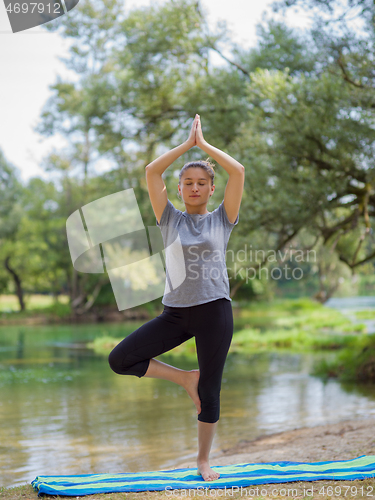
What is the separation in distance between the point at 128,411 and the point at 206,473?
4.48 meters

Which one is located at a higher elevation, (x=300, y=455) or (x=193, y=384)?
(x=193, y=384)

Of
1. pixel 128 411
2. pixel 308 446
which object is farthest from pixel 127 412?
pixel 308 446

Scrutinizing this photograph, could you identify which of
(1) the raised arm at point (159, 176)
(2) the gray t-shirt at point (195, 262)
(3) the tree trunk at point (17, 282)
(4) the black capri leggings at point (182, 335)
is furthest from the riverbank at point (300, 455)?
(3) the tree trunk at point (17, 282)

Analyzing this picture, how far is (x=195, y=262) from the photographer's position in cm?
270

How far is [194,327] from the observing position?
2.72 meters

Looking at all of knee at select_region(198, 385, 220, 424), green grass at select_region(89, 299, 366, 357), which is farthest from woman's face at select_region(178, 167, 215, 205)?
green grass at select_region(89, 299, 366, 357)

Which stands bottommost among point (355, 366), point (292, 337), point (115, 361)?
point (292, 337)

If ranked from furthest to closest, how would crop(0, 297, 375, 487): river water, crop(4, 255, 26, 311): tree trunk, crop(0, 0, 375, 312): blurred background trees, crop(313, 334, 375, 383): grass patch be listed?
1. crop(4, 255, 26, 311): tree trunk
2. crop(313, 334, 375, 383): grass patch
3. crop(0, 0, 375, 312): blurred background trees
4. crop(0, 297, 375, 487): river water

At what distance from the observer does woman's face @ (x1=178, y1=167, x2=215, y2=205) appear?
2.83m

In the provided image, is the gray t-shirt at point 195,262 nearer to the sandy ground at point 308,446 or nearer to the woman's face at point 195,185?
the woman's face at point 195,185

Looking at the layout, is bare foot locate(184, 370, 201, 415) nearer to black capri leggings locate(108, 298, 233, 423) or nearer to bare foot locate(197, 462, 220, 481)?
black capri leggings locate(108, 298, 233, 423)

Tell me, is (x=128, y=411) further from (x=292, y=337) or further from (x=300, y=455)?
(x=292, y=337)

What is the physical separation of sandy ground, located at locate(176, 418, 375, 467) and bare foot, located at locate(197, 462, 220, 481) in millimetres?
1140

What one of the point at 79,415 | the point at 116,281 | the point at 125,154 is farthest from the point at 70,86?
the point at 79,415
